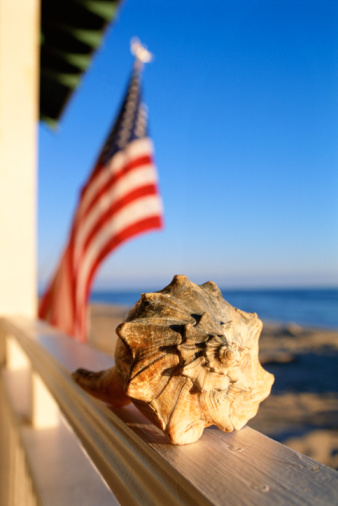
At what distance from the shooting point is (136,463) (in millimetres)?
485

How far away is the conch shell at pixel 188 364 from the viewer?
493 millimetres

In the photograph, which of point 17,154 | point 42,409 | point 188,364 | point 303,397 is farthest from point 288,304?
point 188,364

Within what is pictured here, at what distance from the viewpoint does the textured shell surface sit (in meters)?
0.49

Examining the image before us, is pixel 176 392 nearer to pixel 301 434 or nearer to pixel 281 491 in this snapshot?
pixel 281 491

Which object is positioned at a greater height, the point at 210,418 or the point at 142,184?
the point at 142,184

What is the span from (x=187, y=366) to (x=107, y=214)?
8.98 feet

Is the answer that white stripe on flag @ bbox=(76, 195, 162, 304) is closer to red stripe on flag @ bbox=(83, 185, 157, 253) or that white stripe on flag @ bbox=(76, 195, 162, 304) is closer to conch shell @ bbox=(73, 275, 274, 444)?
red stripe on flag @ bbox=(83, 185, 157, 253)

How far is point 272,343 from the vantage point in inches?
393

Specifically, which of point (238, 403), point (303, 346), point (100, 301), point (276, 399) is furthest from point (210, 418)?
point (100, 301)

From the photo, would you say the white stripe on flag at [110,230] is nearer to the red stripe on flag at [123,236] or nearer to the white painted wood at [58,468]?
the red stripe on flag at [123,236]

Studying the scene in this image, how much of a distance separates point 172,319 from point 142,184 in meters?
2.90

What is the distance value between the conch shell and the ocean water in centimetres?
1165

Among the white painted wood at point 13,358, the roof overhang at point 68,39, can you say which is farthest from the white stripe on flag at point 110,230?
the white painted wood at point 13,358

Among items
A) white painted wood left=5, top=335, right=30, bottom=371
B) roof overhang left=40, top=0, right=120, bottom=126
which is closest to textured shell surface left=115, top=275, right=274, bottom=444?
white painted wood left=5, top=335, right=30, bottom=371
